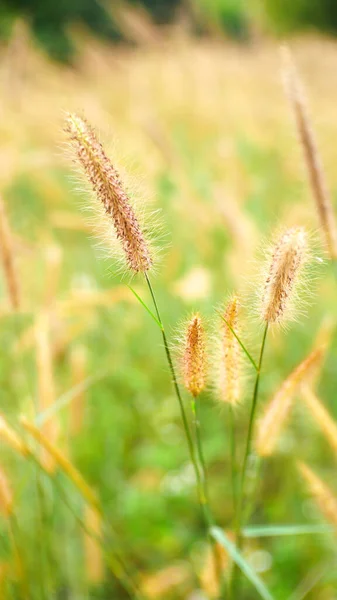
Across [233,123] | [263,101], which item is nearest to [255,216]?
[233,123]

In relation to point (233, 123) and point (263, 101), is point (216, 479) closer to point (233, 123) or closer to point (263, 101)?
point (233, 123)

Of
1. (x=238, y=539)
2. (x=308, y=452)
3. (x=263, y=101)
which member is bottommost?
(x=238, y=539)

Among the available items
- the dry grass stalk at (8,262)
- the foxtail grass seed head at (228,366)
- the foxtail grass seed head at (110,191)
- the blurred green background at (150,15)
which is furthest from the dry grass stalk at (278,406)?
the blurred green background at (150,15)

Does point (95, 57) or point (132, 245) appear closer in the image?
point (132, 245)

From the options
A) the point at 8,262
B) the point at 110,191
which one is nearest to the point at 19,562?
the point at 8,262

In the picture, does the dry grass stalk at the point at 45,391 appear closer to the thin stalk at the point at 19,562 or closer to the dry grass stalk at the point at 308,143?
the thin stalk at the point at 19,562

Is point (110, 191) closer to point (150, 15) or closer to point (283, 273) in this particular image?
point (283, 273)

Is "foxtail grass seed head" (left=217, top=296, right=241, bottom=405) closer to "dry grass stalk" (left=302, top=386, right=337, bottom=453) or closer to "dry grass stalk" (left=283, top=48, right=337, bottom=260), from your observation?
"dry grass stalk" (left=302, top=386, right=337, bottom=453)

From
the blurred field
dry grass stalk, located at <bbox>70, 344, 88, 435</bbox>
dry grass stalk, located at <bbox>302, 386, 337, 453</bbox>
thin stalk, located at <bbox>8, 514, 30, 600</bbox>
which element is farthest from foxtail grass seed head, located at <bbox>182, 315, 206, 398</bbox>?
dry grass stalk, located at <bbox>70, 344, 88, 435</bbox>
